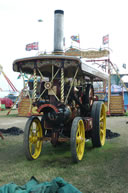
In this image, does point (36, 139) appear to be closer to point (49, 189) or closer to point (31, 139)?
point (31, 139)

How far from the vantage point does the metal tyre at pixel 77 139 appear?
3816mm

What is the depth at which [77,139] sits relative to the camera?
4090 millimetres

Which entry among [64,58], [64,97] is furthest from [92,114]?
[64,58]

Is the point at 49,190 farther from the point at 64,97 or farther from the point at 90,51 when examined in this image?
the point at 90,51

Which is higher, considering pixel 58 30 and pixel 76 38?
pixel 76 38

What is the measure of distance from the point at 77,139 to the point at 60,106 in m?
0.71

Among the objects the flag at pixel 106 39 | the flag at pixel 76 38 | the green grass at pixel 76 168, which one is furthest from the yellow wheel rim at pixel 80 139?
the flag at pixel 76 38

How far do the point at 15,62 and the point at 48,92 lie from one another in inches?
36.3

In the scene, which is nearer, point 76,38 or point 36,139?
point 36,139

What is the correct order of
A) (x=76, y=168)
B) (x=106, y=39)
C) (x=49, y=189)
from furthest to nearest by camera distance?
(x=106, y=39) < (x=76, y=168) < (x=49, y=189)

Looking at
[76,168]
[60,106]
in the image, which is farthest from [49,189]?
[60,106]

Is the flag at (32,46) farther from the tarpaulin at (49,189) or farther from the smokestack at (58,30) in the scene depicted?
the tarpaulin at (49,189)

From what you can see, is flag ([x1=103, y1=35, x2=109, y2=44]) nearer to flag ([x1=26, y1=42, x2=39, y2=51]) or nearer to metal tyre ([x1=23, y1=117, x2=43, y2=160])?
flag ([x1=26, y1=42, x2=39, y2=51])

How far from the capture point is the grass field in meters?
3.07
